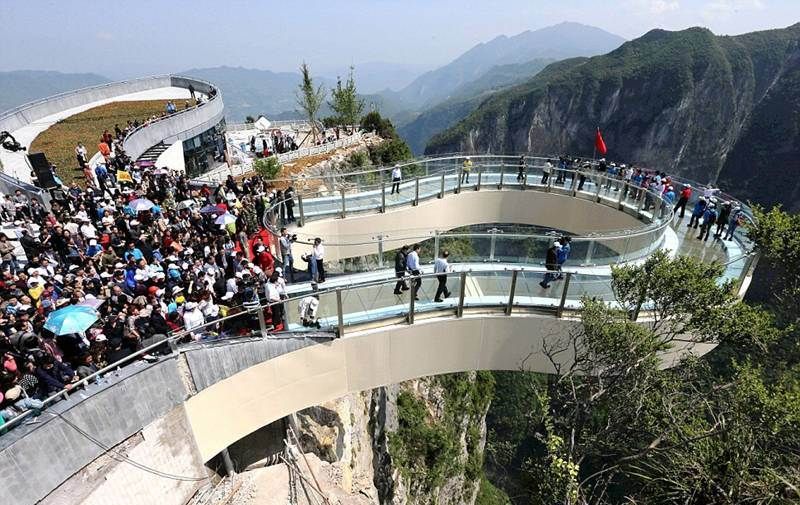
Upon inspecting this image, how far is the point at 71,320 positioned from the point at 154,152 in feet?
55.7

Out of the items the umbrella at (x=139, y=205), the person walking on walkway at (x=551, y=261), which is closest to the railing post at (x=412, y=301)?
the person walking on walkway at (x=551, y=261)

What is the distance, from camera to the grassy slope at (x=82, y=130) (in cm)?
1798

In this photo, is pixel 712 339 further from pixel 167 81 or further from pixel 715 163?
pixel 715 163

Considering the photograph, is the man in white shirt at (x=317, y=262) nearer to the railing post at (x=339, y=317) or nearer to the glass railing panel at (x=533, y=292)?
the railing post at (x=339, y=317)

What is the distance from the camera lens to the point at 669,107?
108312 millimetres

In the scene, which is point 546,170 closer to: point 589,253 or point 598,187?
point 598,187

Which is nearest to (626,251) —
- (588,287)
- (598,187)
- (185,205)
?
(588,287)

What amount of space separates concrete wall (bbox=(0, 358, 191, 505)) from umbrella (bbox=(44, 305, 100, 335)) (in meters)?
0.96

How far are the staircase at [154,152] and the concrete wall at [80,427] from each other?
16003mm

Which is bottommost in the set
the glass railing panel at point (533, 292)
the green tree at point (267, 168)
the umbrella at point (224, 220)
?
the green tree at point (267, 168)

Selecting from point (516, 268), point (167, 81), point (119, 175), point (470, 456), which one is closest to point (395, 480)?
point (470, 456)

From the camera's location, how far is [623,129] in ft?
390

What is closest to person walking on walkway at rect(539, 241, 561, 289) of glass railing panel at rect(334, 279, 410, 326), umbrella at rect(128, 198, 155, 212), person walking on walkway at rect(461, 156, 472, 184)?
glass railing panel at rect(334, 279, 410, 326)

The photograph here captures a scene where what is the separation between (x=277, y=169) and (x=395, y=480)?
53.3 feet
